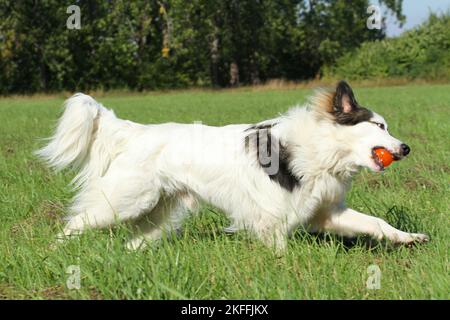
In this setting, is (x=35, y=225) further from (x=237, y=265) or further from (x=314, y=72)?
(x=314, y=72)

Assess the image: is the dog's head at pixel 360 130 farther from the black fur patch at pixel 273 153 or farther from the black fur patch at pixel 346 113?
the black fur patch at pixel 273 153

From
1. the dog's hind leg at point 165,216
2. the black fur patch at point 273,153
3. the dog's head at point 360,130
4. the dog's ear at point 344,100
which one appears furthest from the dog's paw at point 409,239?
the dog's hind leg at point 165,216

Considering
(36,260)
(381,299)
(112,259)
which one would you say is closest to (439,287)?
(381,299)

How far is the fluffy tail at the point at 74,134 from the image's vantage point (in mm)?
5328

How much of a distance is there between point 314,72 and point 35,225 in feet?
151

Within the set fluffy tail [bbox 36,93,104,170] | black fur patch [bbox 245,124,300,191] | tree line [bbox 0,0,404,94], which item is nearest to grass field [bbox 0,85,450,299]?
black fur patch [bbox 245,124,300,191]

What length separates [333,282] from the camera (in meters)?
3.73

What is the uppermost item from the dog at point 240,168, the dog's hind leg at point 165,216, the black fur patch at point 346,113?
the black fur patch at point 346,113

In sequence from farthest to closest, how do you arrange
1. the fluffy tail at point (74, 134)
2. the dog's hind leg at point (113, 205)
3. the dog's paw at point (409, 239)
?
the fluffy tail at point (74, 134)
the dog's hind leg at point (113, 205)
the dog's paw at point (409, 239)

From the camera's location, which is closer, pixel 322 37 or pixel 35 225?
pixel 35 225

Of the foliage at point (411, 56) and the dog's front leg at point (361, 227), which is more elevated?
the foliage at point (411, 56)

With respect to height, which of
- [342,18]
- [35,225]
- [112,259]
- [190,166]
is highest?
[342,18]

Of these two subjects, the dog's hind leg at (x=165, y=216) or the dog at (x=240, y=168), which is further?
the dog's hind leg at (x=165, y=216)

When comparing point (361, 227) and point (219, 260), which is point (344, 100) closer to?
point (361, 227)
